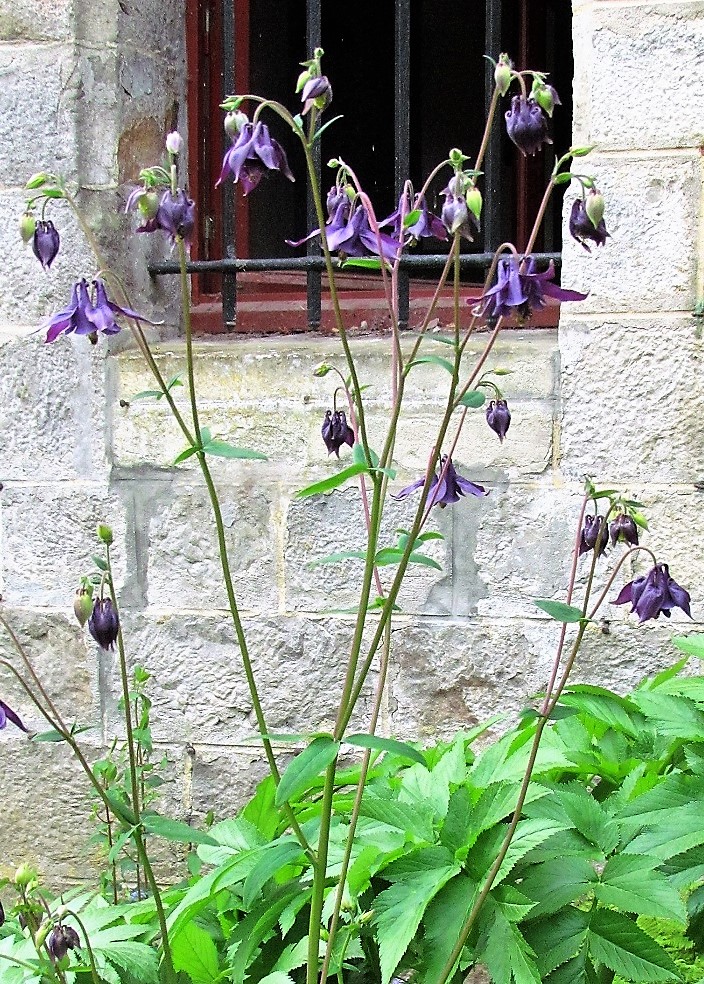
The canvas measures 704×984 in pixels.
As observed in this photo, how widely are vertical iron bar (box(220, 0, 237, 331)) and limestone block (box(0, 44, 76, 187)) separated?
0.38m

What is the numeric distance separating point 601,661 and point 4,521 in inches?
57.0

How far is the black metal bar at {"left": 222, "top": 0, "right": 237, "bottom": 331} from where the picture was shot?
2.79m

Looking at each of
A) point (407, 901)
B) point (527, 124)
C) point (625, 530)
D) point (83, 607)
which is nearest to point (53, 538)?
point (83, 607)

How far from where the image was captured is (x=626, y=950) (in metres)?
1.68

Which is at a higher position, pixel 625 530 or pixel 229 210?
pixel 229 210

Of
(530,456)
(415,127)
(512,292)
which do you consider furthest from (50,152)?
(415,127)

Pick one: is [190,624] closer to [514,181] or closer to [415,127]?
[514,181]

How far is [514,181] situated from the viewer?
15.5 ft

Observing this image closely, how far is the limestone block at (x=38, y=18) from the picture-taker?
2.63m

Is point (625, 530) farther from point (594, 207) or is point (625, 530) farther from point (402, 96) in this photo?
point (402, 96)

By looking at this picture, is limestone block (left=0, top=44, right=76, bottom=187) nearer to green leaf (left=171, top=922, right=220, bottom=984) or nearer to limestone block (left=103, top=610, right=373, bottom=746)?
limestone block (left=103, top=610, right=373, bottom=746)

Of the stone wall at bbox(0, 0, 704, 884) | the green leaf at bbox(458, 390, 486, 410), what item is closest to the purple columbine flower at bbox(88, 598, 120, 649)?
the green leaf at bbox(458, 390, 486, 410)

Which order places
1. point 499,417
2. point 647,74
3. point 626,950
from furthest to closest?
point 647,74 < point 499,417 < point 626,950

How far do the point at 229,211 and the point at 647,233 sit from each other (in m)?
1.05
